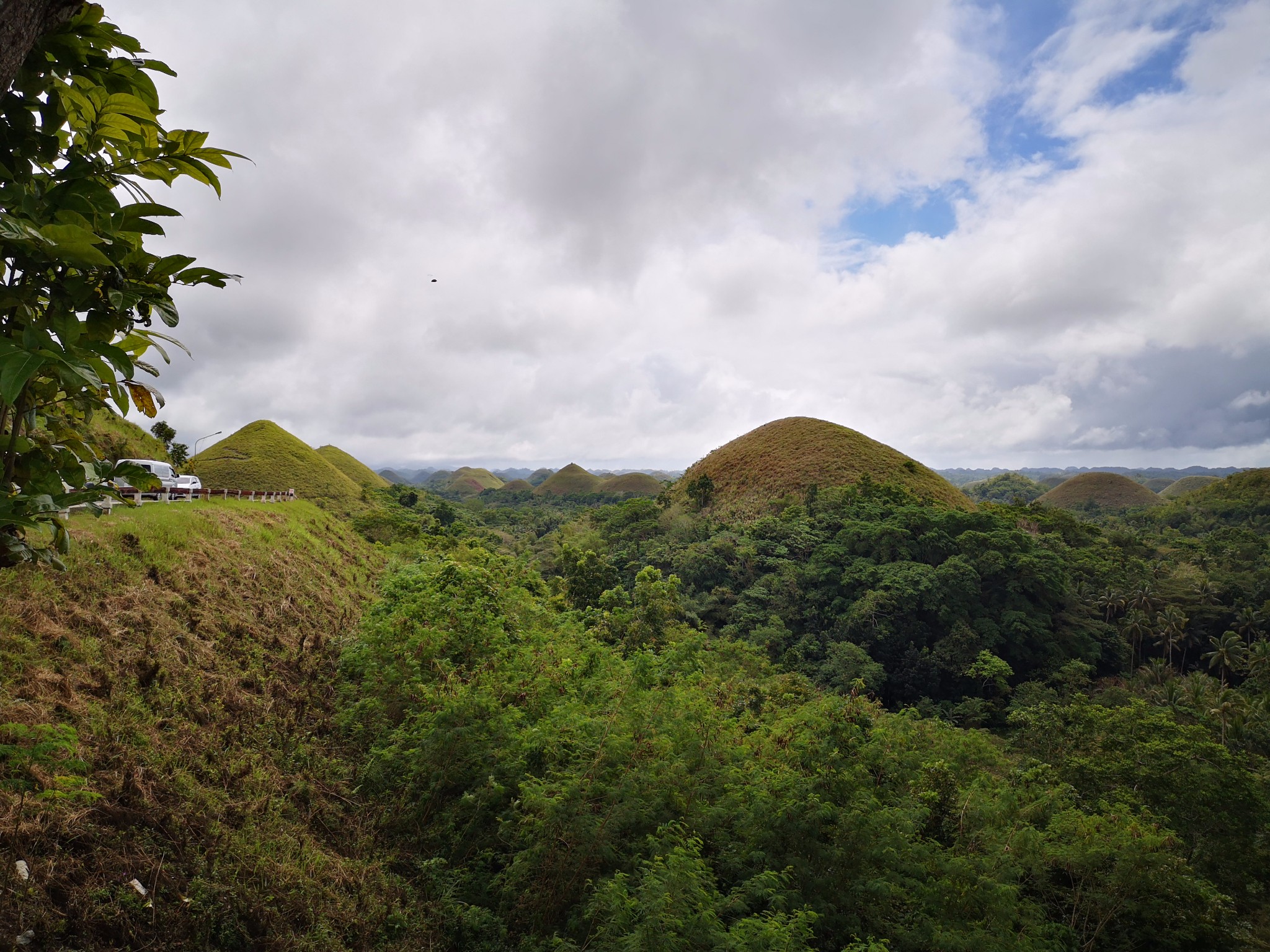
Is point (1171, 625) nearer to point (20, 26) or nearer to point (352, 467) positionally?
point (20, 26)

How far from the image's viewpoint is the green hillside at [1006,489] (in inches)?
4756

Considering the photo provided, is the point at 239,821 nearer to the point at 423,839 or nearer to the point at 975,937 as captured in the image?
the point at 423,839

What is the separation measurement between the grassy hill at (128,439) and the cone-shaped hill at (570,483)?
95.4 metres

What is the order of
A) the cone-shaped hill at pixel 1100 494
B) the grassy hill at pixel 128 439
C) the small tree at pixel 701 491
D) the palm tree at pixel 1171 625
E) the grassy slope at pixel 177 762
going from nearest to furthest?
the grassy slope at pixel 177 762 → the grassy hill at pixel 128 439 → the palm tree at pixel 1171 625 → the small tree at pixel 701 491 → the cone-shaped hill at pixel 1100 494

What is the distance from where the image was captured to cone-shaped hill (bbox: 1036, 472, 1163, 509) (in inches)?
4097

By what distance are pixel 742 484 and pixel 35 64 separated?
5625 cm

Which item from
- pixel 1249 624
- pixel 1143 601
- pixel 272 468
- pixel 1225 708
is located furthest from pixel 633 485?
pixel 1225 708

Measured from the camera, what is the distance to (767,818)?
21.1 feet

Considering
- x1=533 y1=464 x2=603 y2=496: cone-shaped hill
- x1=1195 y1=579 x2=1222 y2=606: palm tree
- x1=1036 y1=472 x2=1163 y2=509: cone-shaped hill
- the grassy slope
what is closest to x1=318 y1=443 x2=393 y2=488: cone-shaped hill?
x1=533 y1=464 x2=603 y2=496: cone-shaped hill

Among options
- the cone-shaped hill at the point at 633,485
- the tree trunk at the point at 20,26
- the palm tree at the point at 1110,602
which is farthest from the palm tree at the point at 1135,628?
the cone-shaped hill at the point at 633,485

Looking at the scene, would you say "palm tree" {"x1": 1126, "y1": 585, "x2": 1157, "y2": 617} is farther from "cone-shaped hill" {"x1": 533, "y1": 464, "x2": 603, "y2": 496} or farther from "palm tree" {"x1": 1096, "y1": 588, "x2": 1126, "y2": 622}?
"cone-shaped hill" {"x1": 533, "y1": 464, "x2": 603, "y2": 496}

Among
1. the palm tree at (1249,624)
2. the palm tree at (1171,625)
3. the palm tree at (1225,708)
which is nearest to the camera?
the palm tree at (1225,708)

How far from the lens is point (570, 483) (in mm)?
131000

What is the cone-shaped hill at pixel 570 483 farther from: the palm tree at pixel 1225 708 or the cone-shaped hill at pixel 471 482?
the palm tree at pixel 1225 708
